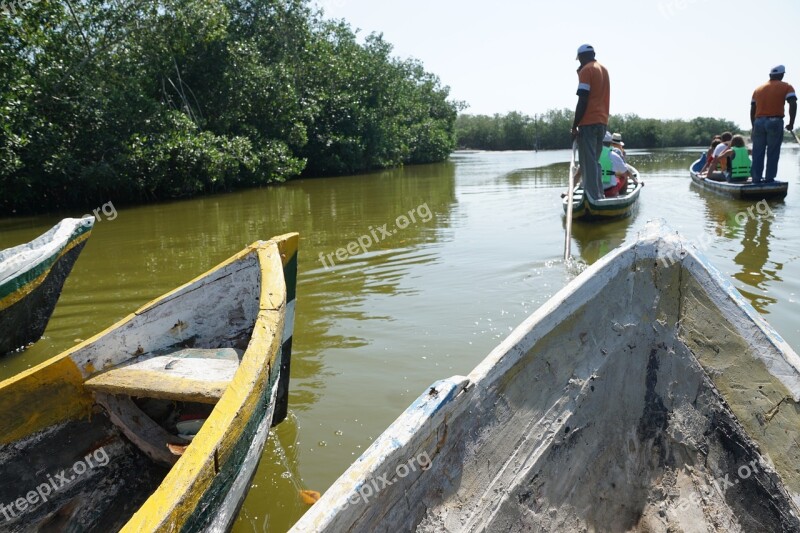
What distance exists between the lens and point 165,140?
13250 mm

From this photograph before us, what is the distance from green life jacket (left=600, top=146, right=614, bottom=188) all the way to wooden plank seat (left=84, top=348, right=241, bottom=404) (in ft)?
24.0

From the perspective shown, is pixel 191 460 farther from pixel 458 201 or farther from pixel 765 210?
pixel 458 201

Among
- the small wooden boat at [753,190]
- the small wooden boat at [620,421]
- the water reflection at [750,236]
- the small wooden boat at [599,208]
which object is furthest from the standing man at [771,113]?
the small wooden boat at [620,421]

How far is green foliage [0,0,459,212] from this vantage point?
1122 centimetres

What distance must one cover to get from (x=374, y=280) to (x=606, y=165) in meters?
4.71

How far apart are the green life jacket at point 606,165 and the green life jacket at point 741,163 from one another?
12.3ft

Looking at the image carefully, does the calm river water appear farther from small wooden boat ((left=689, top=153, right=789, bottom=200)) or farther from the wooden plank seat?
the wooden plank seat

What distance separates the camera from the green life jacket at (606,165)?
8633mm

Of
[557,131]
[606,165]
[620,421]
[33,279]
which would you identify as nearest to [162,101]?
[606,165]

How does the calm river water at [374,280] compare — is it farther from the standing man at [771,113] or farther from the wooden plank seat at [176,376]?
the standing man at [771,113]

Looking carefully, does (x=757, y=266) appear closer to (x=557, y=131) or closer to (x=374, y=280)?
(x=374, y=280)

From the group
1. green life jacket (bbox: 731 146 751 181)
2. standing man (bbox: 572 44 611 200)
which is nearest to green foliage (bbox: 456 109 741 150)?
green life jacket (bbox: 731 146 751 181)

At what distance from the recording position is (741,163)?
10805 millimetres

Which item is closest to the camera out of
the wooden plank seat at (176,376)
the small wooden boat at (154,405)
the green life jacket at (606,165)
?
the small wooden boat at (154,405)
